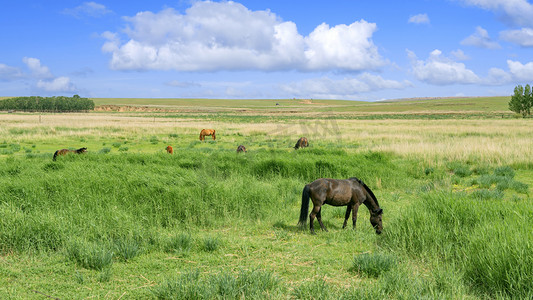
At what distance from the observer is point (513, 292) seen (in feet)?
13.6

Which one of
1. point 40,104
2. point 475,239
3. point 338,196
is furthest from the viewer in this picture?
point 40,104

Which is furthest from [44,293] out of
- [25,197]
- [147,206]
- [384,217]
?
[384,217]

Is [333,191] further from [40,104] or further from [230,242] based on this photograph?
[40,104]

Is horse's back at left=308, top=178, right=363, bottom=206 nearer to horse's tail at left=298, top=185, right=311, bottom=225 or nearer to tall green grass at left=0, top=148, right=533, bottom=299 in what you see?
horse's tail at left=298, top=185, right=311, bottom=225

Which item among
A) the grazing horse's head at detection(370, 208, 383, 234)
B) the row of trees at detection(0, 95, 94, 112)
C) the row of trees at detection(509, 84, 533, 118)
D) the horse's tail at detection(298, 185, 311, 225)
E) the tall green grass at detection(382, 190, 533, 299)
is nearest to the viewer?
the tall green grass at detection(382, 190, 533, 299)

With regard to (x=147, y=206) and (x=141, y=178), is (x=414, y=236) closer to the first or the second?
(x=147, y=206)

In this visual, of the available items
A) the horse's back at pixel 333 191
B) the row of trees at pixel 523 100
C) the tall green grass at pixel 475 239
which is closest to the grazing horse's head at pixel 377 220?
the tall green grass at pixel 475 239

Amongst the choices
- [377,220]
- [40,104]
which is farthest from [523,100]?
[40,104]

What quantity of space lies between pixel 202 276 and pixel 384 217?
4.98 m

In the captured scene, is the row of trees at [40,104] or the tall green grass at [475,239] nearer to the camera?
the tall green grass at [475,239]

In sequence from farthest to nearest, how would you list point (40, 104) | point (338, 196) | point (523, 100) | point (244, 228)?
point (40, 104), point (523, 100), point (244, 228), point (338, 196)

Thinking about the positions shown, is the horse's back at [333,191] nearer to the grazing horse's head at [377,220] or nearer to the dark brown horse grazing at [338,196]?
the dark brown horse grazing at [338,196]

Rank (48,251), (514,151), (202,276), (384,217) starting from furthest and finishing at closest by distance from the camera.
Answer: (514,151) → (384,217) → (48,251) → (202,276)

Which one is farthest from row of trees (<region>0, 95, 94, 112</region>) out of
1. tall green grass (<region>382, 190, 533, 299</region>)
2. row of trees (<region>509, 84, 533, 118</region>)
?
tall green grass (<region>382, 190, 533, 299</region>)
